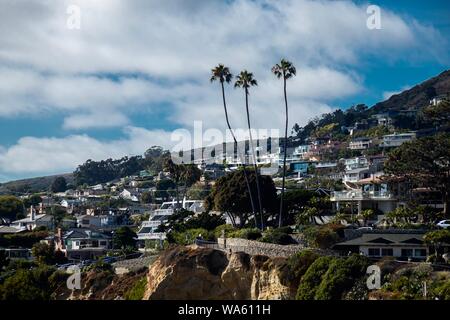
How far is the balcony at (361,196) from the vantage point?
70.8 meters

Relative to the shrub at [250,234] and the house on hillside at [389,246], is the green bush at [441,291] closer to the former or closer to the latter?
the house on hillside at [389,246]

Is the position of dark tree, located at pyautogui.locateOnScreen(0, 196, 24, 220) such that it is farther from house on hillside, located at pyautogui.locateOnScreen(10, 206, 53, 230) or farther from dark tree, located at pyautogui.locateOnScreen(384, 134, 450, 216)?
dark tree, located at pyautogui.locateOnScreen(384, 134, 450, 216)

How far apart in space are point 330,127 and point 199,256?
5692 inches

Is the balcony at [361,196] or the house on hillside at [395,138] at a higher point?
the house on hillside at [395,138]

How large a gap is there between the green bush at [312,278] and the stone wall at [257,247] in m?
4.30

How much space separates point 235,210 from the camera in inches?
2793

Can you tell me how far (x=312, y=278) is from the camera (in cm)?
4809

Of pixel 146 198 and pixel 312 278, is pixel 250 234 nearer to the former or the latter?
pixel 312 278

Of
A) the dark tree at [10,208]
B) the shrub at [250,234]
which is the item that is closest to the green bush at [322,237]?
the shrub at [250,234]

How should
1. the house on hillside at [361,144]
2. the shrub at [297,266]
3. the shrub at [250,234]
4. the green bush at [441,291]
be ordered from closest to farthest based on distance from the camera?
the green bush at [441,291] → the shrub at [297,266] → the shrub at [250,234] → the house on hillside at [361,144]

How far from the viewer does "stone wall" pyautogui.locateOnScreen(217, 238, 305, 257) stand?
53.5 metres
